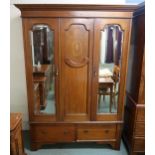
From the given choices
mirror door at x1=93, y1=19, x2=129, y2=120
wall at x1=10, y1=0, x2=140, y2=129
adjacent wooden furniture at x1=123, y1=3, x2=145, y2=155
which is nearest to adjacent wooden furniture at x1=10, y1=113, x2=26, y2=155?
wall at x1=10, y1=0, x2=140, y2=129

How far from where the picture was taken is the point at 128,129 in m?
2.22

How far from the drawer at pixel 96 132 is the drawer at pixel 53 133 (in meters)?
0.10

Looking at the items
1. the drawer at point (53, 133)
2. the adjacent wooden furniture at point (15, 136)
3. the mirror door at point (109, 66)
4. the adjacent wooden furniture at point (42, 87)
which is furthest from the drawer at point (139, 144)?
the adjacent wooden furniture at point (15, 136)

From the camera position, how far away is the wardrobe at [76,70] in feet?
5.67

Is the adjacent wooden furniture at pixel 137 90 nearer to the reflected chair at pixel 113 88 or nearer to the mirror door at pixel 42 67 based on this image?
the reflected chair at pixel 113 88

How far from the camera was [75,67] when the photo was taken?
1.87m

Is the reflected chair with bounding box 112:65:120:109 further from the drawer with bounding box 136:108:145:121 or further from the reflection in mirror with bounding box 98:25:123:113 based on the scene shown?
the drawer with bounding box 136:108:145:121

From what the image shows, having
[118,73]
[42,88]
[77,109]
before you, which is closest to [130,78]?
[118,73]

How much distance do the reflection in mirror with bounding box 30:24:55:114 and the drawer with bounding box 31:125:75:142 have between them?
0.22 m

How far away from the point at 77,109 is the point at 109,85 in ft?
1.61

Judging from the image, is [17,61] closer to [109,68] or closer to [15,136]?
[15,136]

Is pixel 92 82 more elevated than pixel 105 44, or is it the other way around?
pixel 105 44

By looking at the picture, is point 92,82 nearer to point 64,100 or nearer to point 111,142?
point 64,100

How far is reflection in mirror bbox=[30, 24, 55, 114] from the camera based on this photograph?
1796 mm
